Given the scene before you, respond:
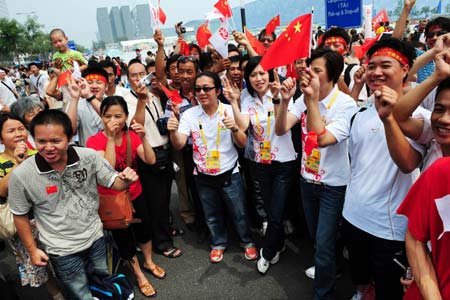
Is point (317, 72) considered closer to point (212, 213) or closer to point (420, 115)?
point (420, 115)

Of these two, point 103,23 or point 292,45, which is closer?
point 292,45

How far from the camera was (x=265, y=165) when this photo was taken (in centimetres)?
306

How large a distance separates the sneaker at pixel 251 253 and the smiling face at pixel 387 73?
220 cm

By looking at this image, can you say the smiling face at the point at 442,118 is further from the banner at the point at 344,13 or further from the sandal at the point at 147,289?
the banner at the point at 344,13

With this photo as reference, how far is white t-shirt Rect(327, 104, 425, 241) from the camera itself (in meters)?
1.89

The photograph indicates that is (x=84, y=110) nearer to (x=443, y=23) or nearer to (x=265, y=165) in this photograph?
(x=265, y=165)

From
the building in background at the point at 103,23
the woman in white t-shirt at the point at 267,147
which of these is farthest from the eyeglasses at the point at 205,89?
the building in background at the point at 103,23

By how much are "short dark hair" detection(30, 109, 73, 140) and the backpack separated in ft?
3.62

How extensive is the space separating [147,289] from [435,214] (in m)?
2.61

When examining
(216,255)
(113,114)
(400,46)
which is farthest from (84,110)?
(400,46)

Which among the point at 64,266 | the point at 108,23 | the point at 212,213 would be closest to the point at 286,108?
the point at 212,213

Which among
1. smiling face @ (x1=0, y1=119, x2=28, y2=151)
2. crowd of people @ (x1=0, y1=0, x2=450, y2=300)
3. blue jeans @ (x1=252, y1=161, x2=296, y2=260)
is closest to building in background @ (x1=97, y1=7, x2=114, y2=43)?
crowd of people @ (x1=0, y1=0, x2=450, y2=300)

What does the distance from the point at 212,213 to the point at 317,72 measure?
6.06ft

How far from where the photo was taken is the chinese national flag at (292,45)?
245 centimetres
